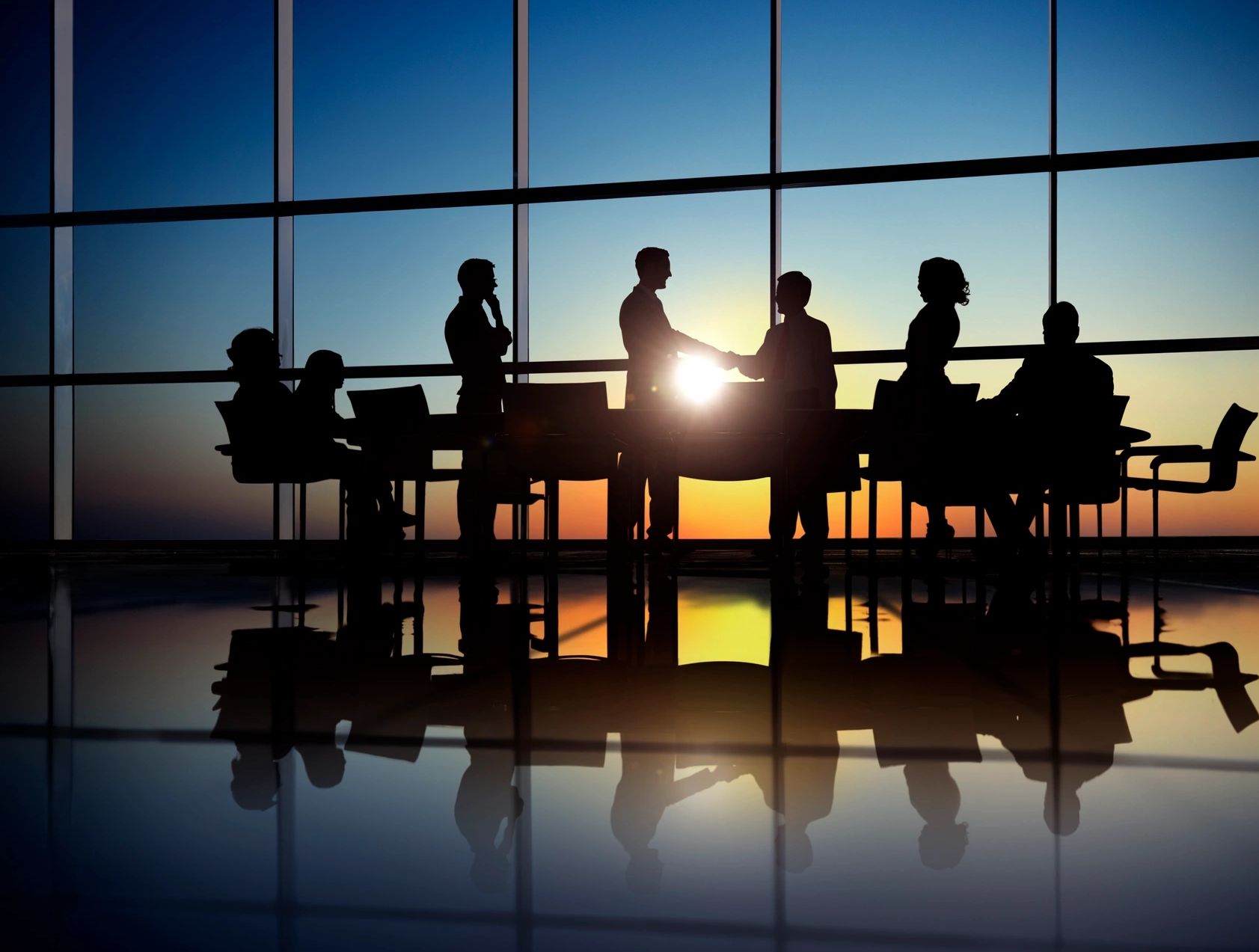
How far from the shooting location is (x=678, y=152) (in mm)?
7066

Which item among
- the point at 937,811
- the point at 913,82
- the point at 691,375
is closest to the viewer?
the point at 937,811

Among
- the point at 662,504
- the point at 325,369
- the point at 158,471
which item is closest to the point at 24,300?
the point at 158,471

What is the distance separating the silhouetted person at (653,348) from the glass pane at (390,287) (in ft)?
7.67

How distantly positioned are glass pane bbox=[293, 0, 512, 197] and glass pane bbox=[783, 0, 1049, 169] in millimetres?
2100

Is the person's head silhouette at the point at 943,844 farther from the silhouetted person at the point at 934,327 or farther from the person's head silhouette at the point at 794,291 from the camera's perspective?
the person's head silhouette at the point at 794,291

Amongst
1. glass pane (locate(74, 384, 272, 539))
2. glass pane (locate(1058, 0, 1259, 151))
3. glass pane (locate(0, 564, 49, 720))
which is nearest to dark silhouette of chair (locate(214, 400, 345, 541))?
glass pane (locate(0, 564, 49, 720))

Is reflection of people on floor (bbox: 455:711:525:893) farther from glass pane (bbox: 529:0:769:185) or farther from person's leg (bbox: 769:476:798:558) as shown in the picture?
glass pane (bbox: 529:0:769:185)

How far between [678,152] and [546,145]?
0.95m

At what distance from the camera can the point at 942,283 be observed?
4738 millimetres

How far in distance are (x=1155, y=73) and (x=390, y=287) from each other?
209 inches

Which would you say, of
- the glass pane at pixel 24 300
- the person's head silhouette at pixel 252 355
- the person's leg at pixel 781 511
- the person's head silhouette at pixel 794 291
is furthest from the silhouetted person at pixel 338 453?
the glass pane at pixel 24 300

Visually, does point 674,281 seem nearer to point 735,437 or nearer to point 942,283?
point 942,283

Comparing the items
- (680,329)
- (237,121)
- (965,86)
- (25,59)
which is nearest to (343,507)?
(680,329)

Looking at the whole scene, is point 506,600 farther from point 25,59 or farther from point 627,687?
point 25,59
